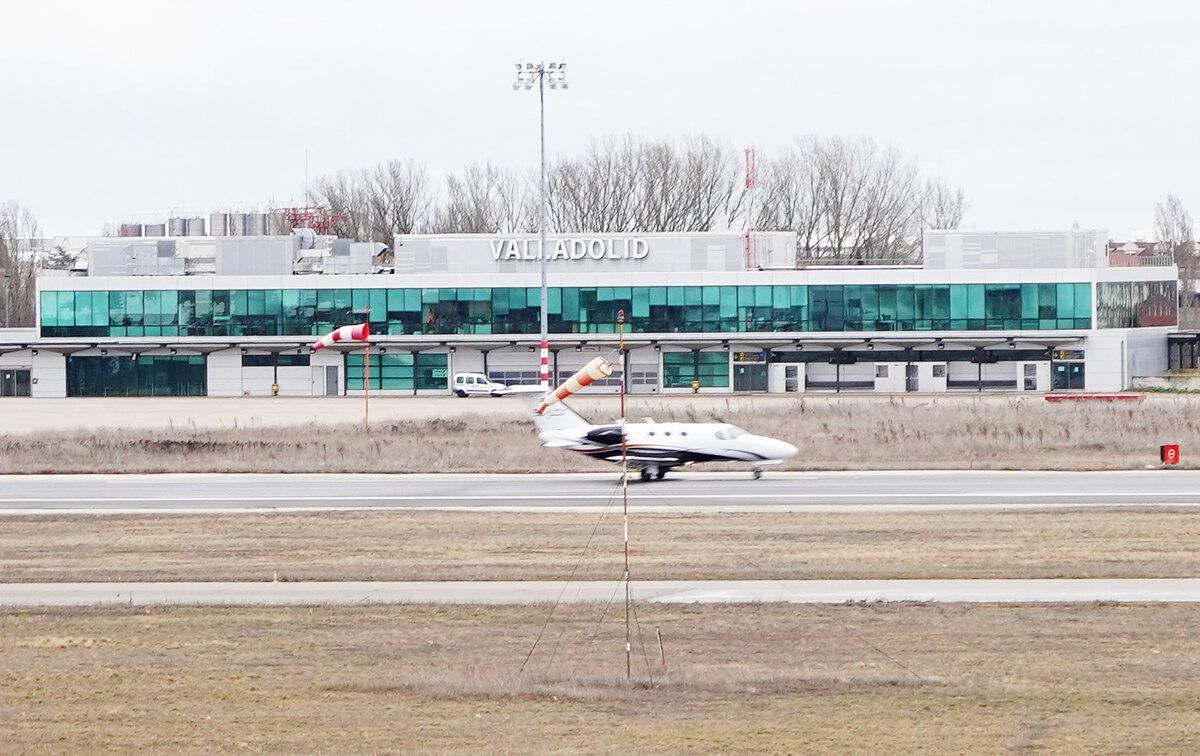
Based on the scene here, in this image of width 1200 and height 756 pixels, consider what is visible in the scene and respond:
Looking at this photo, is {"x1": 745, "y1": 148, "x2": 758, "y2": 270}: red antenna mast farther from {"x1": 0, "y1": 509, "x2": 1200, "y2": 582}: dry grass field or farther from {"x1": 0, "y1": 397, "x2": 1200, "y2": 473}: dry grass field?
{"x1": 0, "y1": 509, "x2": 1200, "y2": 582}: dry grass field

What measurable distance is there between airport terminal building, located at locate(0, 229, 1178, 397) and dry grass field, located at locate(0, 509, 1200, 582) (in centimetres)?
5874

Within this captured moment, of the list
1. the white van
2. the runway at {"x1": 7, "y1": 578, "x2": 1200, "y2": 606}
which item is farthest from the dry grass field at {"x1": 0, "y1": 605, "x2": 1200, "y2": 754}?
the white van

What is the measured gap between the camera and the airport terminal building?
3666 inches

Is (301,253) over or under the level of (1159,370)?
over

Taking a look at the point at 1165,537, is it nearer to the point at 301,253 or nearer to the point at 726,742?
the point at 726,742

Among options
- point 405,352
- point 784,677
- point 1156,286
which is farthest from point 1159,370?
point 784,677

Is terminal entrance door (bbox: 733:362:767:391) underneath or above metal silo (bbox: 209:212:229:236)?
underneath

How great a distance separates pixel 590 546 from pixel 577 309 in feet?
218

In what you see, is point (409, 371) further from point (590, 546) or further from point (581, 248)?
point (590, 546)

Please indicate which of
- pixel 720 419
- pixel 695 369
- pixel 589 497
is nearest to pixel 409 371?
pixel 695 369

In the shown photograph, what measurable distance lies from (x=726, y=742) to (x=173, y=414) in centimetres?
6326

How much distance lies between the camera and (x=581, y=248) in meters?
95.8

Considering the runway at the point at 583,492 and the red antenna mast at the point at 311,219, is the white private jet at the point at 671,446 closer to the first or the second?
the runway at the point at 583,492

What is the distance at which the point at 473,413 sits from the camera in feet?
230
